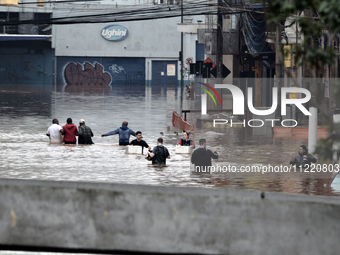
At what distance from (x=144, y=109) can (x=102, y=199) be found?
29.9 metres

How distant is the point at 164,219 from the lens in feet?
19.7

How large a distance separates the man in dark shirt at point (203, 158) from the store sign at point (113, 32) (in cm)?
6011

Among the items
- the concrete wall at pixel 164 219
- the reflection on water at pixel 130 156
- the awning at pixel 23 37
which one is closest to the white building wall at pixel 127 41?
the awning at pixel 23 37

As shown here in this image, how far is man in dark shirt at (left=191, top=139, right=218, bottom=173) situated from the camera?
14.6m

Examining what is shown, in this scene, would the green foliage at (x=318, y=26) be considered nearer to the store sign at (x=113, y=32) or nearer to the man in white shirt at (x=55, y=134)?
the man in white shirt at (x=55, y=134)

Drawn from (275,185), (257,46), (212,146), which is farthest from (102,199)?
(257,46)

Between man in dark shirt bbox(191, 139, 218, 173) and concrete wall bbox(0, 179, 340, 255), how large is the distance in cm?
846

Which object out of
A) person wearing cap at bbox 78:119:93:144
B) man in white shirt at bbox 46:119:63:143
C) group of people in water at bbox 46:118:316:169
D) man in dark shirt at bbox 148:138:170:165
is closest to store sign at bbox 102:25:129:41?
group of people in water at bbox 46:118:316:169

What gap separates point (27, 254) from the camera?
244 inches

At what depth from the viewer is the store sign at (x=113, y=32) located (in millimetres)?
73250

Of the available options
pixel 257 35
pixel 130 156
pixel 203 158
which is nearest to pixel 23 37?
pixel 257 35

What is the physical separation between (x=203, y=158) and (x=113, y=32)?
60.4 metres

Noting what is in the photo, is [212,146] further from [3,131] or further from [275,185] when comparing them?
[3,131]

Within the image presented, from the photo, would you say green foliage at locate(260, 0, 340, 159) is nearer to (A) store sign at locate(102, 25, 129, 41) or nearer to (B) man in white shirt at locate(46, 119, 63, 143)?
(B) man in white shirt at locate(46, 119, 63, 143)
